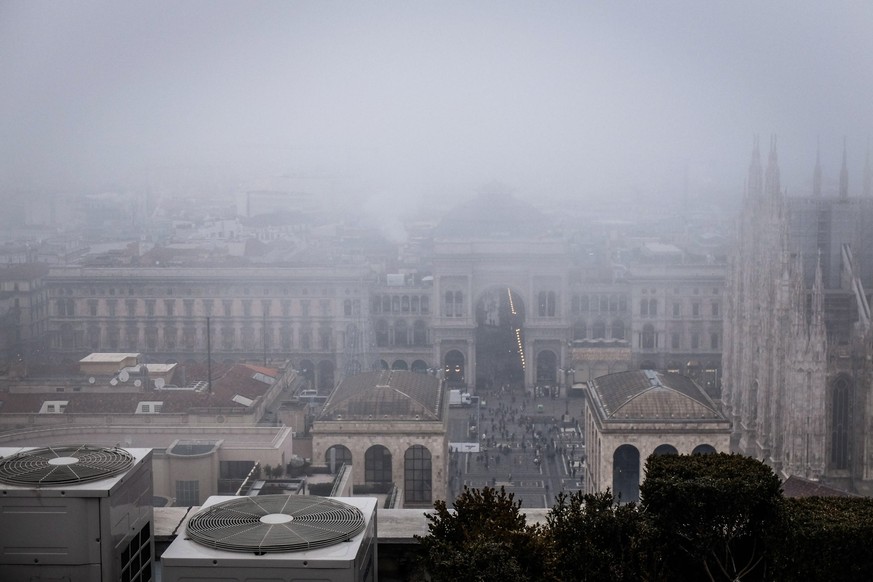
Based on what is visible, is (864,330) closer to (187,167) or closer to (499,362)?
(499,362)

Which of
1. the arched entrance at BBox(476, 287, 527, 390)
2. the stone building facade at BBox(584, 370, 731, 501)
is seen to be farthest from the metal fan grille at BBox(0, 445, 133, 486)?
the arched entrance at BBox(476, 287, 527, 390)

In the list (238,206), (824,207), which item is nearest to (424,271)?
(238,206)

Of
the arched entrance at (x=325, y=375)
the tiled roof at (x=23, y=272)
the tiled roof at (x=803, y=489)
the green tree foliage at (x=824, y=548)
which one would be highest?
the tiled roof at (x=23, y=272)

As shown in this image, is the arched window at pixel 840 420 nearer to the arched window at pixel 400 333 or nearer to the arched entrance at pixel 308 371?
the arched entrance at pixel 308 371

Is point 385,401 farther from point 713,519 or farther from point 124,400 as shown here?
point 713,519

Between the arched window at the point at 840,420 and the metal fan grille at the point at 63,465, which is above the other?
the metal fan grille at the point at 63,465

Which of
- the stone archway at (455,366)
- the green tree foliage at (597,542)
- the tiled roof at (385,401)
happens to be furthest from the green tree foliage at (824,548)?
the stone archway at (455,366)

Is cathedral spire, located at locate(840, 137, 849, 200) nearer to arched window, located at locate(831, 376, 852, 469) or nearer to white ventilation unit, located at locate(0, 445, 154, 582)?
arched window, located at locate(831, 376, 852, 469)
